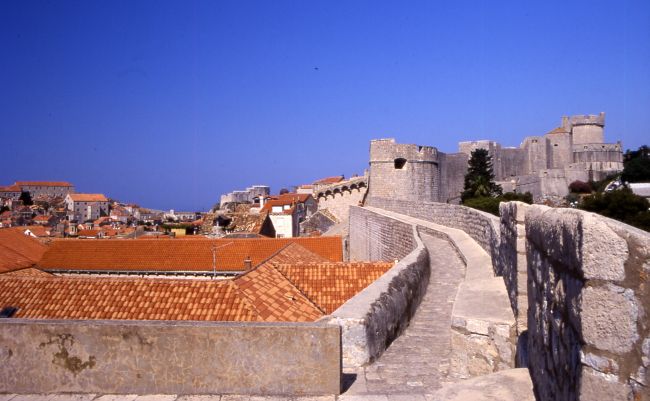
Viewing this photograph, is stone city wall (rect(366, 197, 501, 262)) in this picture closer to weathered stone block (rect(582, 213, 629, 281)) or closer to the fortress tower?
weathered stone block (rect(582, 213, 629, 281))

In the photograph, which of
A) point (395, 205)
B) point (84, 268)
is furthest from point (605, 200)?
point (84, 268)

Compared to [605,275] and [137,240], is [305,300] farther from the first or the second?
[137,240]

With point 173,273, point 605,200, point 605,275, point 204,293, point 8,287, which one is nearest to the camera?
point 605,275

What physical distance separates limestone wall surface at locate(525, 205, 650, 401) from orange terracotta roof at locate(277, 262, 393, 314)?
25.1 feet

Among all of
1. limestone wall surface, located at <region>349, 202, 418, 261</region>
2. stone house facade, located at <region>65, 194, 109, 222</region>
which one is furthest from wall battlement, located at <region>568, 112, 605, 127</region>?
stone house facade, located at <region>65, 194, 109, 222</region>

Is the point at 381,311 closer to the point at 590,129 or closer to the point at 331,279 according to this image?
the point at 331,279

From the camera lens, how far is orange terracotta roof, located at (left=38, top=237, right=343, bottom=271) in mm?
21281

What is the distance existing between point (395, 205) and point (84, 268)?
13027 millimetres

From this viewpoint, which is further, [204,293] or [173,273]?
[173,273]

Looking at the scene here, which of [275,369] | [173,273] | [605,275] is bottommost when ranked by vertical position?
[173,273]

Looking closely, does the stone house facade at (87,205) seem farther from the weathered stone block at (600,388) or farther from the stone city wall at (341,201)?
the weathered stone block at (600,388)

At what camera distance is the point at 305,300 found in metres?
9.71

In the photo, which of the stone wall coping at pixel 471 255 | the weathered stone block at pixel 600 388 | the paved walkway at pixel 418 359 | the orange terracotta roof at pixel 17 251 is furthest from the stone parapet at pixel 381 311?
the orange terracotta roof at pixel 17 251

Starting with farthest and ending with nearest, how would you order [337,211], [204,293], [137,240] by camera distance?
[337,211] < [137,240] < [204,293]
